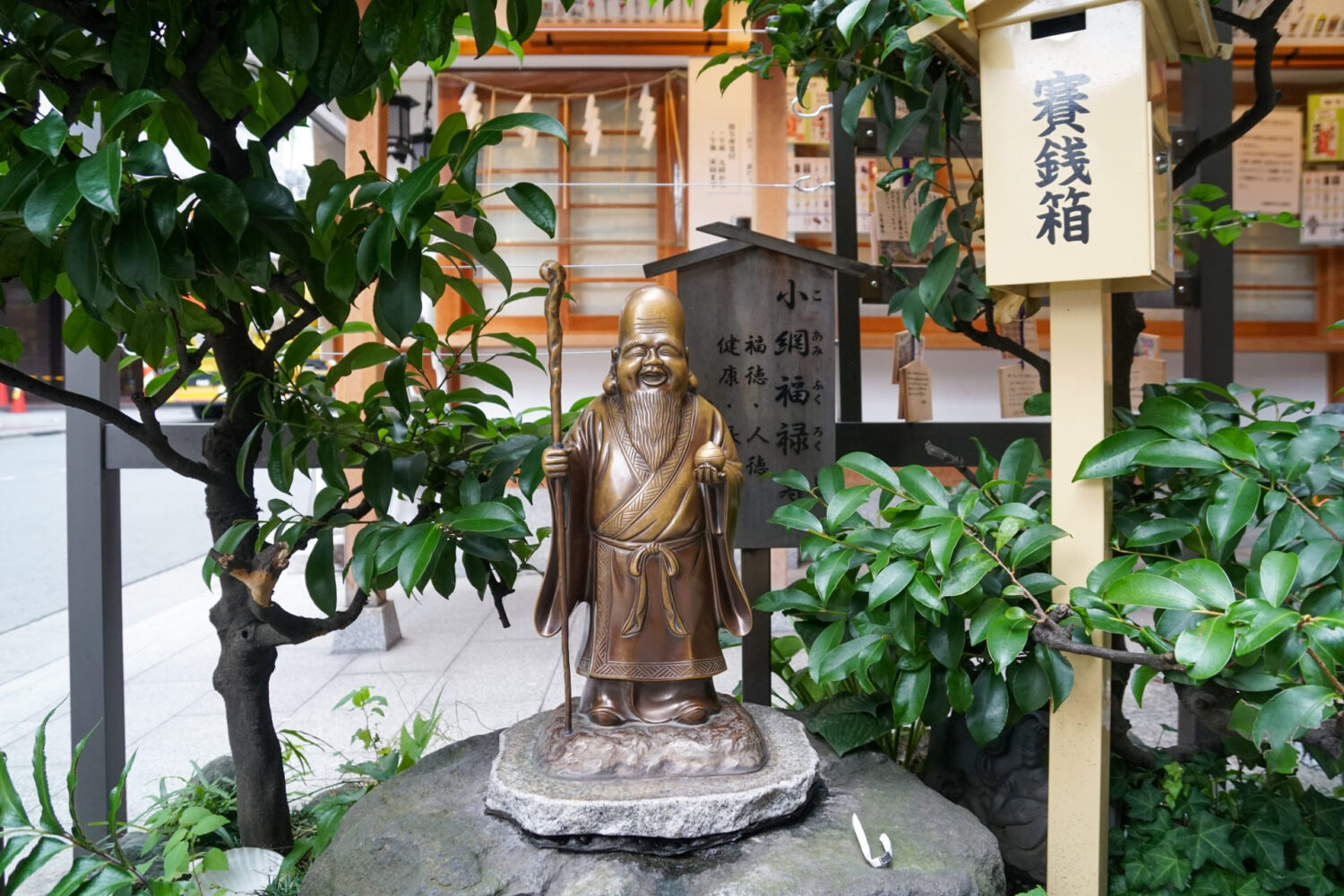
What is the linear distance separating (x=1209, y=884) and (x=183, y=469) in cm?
Answer: 228

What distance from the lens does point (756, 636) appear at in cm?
245

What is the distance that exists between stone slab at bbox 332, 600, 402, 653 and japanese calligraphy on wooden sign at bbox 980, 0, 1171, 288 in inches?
133

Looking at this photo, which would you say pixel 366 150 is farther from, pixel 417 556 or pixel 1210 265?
pixel 1210 265

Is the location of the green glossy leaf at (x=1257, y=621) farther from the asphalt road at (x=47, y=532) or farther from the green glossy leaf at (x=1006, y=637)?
the asphalt road at (x=47, y=532)

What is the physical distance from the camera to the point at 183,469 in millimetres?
1936

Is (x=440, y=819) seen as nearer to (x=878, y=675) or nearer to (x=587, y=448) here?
(x=587, y=448)

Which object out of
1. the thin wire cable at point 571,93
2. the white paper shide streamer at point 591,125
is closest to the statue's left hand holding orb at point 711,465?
the white paper shide streamer at point 591,125

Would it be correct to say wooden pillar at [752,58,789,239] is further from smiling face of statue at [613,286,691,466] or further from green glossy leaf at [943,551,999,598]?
green glossy leaf at [943,551,999,598]

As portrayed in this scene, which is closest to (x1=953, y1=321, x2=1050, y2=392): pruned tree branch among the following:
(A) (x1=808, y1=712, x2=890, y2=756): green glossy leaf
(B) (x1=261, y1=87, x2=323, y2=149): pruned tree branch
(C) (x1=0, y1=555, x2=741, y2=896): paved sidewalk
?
(A) (x1=808, y1=712, x2=890, y2=756): green glossy leaf

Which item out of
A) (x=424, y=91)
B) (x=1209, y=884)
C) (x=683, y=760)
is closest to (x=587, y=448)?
(x=683, y=760)

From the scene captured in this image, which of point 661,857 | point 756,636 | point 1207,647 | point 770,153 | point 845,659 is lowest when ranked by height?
point 661,857

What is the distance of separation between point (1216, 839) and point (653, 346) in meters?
1.56

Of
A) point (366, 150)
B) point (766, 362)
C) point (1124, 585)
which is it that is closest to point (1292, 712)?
point (1124, 585)

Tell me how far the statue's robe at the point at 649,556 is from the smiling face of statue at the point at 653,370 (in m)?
0.02
